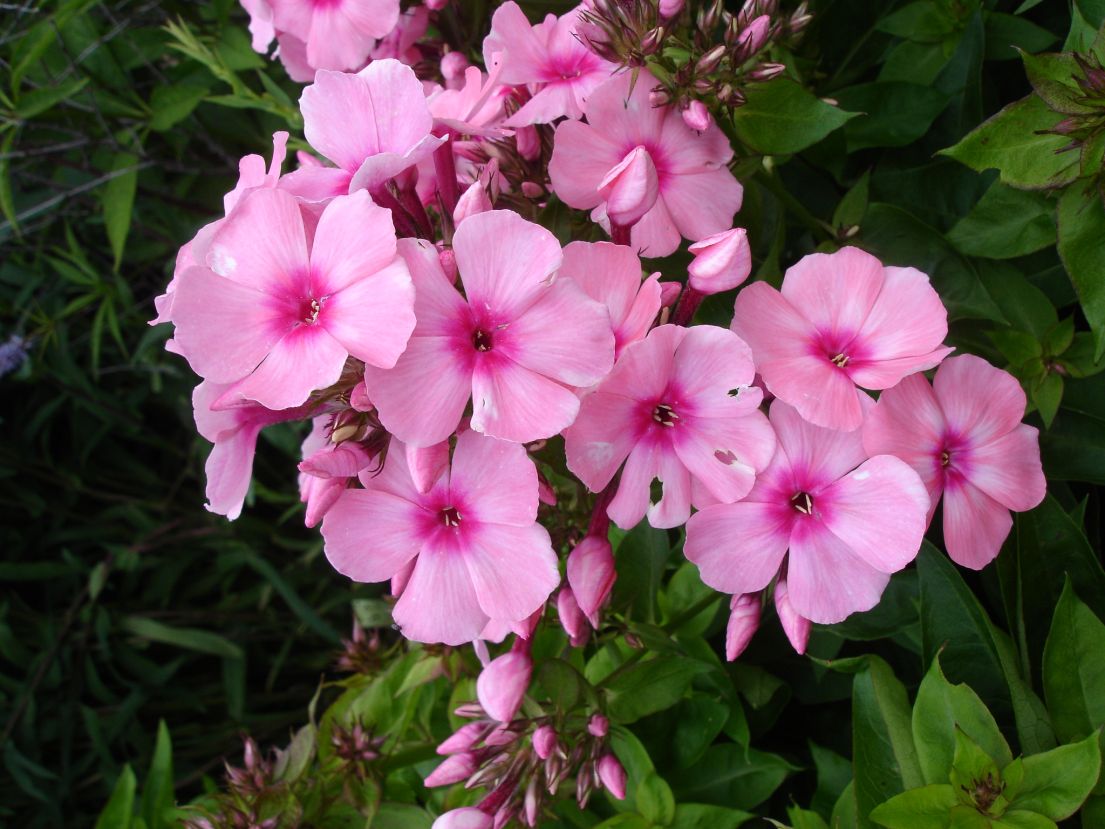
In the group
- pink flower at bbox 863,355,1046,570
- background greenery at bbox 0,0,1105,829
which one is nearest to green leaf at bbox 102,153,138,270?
background greenery at bbox 0,0,1105,829

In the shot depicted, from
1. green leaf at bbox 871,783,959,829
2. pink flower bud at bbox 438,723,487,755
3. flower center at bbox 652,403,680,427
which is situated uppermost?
flower center at bbox 652,403,680,427

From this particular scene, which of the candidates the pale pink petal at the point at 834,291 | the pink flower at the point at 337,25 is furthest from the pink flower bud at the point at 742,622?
the pink flower at the point at 337,25

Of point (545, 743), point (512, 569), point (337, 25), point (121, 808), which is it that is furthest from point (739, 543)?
point (121, 808)

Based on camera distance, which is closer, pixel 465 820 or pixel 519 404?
pixel 519 404

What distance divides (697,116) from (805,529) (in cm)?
32

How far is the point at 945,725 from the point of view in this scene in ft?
2.17

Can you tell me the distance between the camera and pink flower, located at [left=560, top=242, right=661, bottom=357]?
0.58 metres

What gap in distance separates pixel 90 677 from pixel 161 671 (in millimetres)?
117

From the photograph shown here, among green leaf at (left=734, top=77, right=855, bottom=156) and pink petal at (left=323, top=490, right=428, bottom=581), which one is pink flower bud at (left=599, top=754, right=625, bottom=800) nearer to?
pink petal at (left=323, top=490, right=428, bottom=581)

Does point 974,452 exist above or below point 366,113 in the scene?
below

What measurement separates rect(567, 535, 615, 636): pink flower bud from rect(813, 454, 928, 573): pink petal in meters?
0.16

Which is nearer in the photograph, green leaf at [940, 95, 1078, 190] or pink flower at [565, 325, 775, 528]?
pink flower at [565, 325, 775, 528]

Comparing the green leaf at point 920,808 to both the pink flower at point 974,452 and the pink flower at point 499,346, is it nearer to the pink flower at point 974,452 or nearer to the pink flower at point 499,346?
the pink flower at point 974,452

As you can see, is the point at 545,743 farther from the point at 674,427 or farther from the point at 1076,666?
the point at 1076,666
